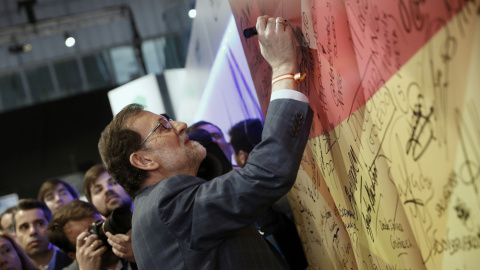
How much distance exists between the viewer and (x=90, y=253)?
2461 millimetres

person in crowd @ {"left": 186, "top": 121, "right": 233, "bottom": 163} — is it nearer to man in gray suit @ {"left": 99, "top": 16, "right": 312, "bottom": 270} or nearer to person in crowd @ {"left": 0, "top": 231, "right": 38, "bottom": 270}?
man in gray suit @ {"left": 99, "top": 16, "right": 312, "bottom": 270}

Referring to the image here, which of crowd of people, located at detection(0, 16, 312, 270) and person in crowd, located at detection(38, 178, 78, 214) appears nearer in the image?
crowd of people, located at detection(0, 16, 312, 270)

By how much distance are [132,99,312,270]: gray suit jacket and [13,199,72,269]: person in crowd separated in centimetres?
257

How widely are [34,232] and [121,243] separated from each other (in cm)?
197

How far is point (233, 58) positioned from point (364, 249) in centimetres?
141

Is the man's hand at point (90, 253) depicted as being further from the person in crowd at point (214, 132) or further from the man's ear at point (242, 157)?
the man's ear at point (242, 157)

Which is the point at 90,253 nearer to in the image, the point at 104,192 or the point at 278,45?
the point at 104,192

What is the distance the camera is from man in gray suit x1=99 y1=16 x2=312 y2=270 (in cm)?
151

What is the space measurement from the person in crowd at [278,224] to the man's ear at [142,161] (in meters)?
A: 0.96

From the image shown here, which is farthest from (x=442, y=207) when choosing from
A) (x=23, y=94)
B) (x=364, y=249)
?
(x=23, y=94)

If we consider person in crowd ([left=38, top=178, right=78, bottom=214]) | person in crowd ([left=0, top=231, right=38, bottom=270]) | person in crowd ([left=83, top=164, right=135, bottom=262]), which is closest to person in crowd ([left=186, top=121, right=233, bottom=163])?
person in crowd ([left=83, top=164, right=135, bottom=262])

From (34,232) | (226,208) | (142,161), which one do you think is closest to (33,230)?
(34,232)

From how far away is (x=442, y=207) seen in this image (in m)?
1.13

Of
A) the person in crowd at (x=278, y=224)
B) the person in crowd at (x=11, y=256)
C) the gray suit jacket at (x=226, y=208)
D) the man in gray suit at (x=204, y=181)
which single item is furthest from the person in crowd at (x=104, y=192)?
the gray suit jacket at (x=226, y=208)
